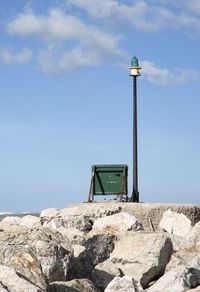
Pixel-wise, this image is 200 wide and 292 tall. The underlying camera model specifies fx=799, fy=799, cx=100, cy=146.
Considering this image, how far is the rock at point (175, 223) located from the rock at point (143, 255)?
238 cm

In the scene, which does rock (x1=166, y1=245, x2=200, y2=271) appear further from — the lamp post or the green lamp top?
the green lamp top

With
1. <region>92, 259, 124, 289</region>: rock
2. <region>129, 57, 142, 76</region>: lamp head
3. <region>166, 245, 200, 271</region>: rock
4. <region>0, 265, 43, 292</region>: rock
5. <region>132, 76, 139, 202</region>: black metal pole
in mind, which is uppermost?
<region>129, 57, 142, 76</region>: lamp head

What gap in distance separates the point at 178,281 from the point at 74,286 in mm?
1173

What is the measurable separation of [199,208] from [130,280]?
246 inches

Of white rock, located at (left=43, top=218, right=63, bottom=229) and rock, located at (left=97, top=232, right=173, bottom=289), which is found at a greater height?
white rock, located at (left=43, top=218, right=63, bottom=229)

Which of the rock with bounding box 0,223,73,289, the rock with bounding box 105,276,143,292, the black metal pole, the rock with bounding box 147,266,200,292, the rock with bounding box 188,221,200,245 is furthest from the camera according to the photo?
the black metal pole

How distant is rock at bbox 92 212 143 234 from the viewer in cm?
1110

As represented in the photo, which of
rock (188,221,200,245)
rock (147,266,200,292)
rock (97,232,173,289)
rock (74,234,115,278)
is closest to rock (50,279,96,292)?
rock (147,266,200,292)

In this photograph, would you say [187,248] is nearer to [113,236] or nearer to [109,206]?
[113,236]

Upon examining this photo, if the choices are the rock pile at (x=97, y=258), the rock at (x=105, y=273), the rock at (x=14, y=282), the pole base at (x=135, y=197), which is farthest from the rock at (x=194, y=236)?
the pole base at (x=135, y=197)

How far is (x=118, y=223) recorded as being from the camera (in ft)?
37.0

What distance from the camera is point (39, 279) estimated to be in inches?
271

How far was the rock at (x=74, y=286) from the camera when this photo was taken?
7228 millimetres

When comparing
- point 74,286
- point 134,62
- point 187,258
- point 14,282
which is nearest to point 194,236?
point 187,258
